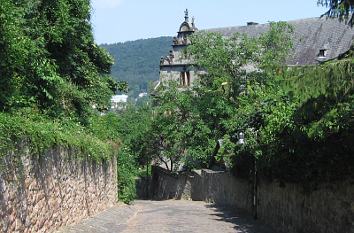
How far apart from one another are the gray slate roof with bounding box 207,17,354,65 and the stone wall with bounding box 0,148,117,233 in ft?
127

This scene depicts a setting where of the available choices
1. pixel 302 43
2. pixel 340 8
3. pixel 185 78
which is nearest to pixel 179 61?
pixel 185 78

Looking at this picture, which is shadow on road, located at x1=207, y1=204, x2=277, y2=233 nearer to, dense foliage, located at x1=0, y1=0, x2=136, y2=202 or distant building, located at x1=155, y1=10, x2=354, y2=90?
Answer: dense foliage, located at x1=0, y1=0, x2=136, y2=202

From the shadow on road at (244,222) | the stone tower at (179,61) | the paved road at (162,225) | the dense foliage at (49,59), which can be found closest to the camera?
the dense foliage at (49,59)

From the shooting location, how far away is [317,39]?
55.2 metres

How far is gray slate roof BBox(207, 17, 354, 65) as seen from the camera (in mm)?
52719

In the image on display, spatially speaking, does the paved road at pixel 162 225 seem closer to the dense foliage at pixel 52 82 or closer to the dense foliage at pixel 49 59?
the dense foliage at pixel 52 82

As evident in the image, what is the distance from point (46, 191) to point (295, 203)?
7.04m

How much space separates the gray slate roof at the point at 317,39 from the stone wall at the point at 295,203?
25.2m

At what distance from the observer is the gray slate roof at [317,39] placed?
52719 mm

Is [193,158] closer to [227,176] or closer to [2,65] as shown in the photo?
[227,176]

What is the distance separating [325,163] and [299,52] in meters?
44.6

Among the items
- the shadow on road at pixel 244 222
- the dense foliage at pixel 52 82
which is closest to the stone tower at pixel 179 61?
the dense foliage at pixel 52 82

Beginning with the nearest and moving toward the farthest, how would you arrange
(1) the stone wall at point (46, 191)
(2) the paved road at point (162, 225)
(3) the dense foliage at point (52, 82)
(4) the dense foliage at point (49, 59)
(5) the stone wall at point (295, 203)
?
(1) the stone wall at point (46, 191)
(3) the dense foliage at point (52, 82)
(4) the dense foliage at point (49, 59)
(5) the stone wall at point (295, 203)
(2) the paved road at point (162, 225)

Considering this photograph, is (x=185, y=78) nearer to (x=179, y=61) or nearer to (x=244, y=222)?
(x=179, y=61)
